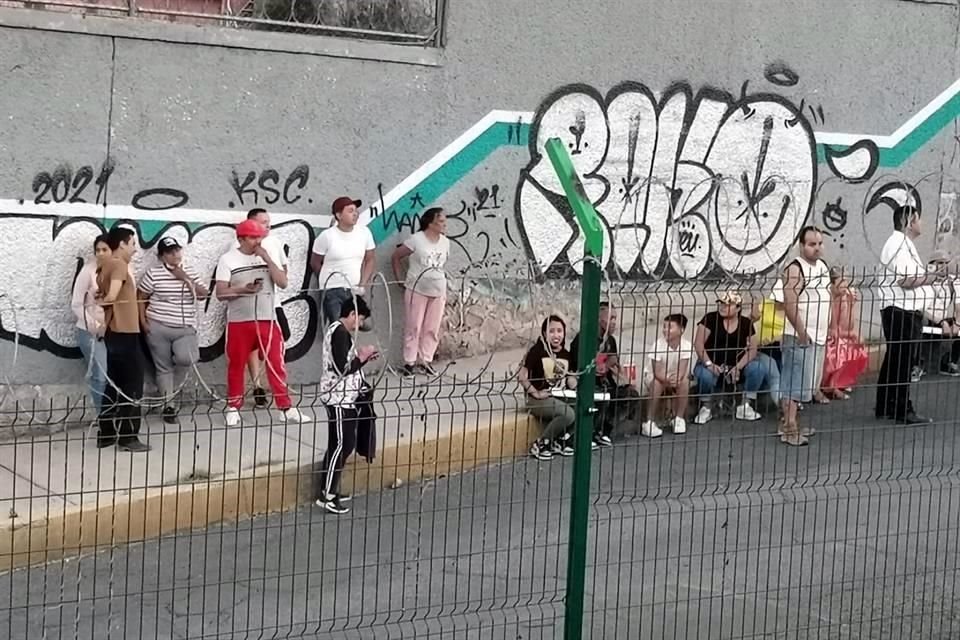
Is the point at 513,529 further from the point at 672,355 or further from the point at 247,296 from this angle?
the point at 247,296

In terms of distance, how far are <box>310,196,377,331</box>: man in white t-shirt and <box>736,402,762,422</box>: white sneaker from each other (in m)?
4.49

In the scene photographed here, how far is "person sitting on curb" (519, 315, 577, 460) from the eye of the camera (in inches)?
218

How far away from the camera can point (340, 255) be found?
1001cm

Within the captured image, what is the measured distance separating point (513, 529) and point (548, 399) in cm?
75

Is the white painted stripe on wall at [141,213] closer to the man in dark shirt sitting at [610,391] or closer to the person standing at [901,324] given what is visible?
the person standing at [901,324]

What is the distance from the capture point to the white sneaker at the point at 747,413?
5.74m

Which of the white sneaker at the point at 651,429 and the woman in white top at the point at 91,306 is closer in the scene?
the white sneaker at the point at 651,429

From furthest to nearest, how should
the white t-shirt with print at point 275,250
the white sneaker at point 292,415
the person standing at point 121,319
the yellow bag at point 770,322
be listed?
1. the white t-shirt with print at point 275,250
2. the person standing at point 121,319
3. the yellow bag at point 770,322
4. the white sneaker at point 292,415

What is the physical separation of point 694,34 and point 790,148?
4.83ft

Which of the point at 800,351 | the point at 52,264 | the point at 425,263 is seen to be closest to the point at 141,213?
the point at 52,264

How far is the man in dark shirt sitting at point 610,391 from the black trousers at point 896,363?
123cm

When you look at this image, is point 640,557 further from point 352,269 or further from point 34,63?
point 34,63

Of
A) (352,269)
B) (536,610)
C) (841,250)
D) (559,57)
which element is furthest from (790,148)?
(536,610)

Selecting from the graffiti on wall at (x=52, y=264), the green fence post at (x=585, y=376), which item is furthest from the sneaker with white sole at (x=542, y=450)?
the graffiti on wall at (x=52, y=264)
